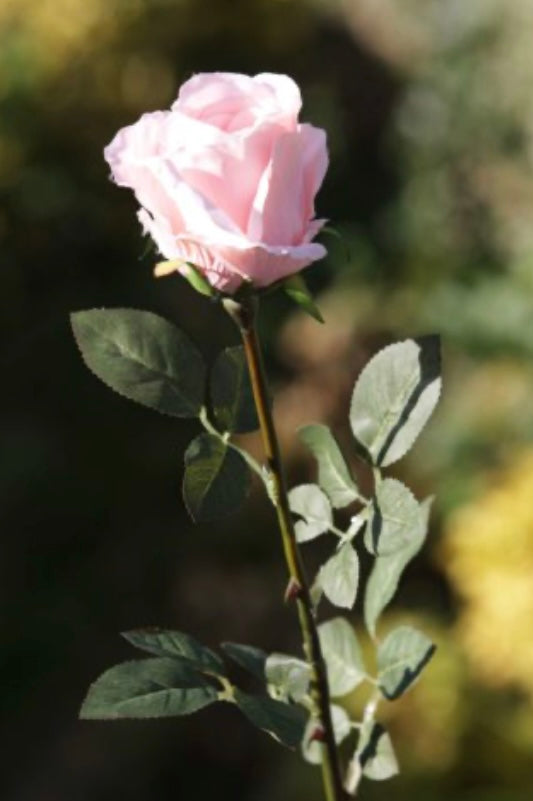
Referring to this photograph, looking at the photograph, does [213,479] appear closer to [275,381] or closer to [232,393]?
[232,393]

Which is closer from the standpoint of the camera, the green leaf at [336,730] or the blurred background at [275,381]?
the green leaf at [336,730]

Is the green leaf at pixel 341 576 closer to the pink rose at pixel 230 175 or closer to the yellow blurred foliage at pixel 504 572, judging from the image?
the pink rose at pixel 230 175

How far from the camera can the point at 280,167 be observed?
1.71 ft

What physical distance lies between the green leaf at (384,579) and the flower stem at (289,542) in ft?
0.20

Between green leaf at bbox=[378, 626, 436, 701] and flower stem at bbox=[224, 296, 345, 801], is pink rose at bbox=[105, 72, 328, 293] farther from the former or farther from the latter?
green leaf at bbox=[378, 626, 436, 701]

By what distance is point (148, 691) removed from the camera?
0.57 meters

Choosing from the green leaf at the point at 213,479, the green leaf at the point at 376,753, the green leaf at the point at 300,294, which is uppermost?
the green leaf at the point at 300,294

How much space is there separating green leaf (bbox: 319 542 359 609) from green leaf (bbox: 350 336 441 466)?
41 mm

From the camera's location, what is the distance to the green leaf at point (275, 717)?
566 mm

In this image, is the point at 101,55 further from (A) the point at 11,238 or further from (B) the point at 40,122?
(A) the point at 11,238

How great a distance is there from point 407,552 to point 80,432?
3.17 m

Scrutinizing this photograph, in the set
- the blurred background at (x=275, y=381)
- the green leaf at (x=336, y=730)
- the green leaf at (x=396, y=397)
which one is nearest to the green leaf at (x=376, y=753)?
the green leaf at (x=336, y=730)

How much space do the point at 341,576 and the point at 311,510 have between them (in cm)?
5

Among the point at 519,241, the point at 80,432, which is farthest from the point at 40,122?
the point at 519,241
